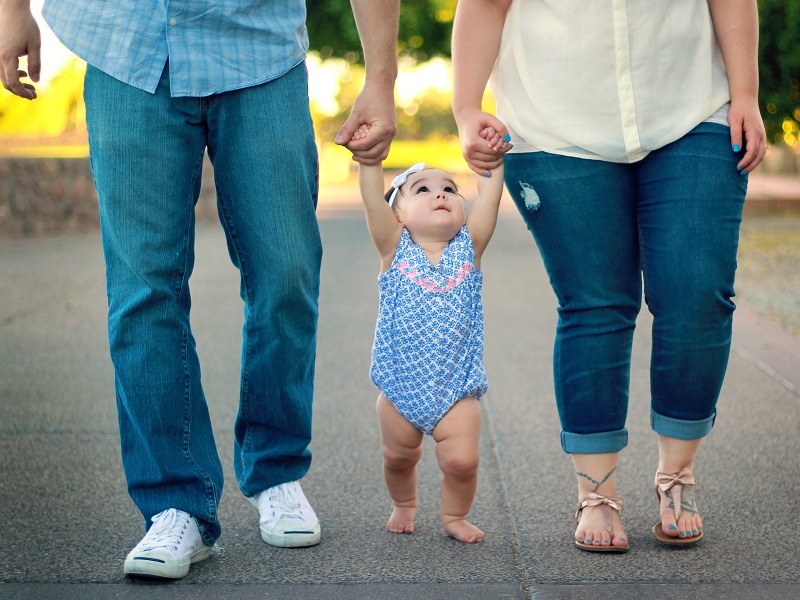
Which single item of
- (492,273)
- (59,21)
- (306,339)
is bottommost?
(492,273)

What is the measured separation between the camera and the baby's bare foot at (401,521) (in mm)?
2652

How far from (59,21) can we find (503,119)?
1.07 m

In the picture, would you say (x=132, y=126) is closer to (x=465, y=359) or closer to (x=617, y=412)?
(x=465, y=359)

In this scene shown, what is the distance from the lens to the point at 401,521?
266 cm

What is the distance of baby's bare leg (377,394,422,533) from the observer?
8.39 feet

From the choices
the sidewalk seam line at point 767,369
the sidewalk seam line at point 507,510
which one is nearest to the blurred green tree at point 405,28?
the sidewalk seam line at point 767,369

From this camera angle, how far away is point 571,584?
7.46 feet

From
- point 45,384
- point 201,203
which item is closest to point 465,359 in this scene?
point 45,384

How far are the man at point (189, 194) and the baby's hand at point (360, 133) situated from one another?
0.08 ft

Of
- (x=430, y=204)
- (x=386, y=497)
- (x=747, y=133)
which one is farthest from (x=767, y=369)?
(x=430, y=204)

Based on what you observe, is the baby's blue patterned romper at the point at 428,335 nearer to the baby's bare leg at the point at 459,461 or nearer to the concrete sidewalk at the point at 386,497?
the baby's bare leg at the point at 459,461

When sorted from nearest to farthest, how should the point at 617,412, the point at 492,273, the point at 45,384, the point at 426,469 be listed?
the point at 617,412, the point at 426,469, the point at 45,384, the point at 492,273

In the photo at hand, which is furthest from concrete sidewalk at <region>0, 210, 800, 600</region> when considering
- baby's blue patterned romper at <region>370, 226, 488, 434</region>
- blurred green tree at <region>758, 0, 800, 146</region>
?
blurred green tree at <region>758, 0, 800, 146</region>

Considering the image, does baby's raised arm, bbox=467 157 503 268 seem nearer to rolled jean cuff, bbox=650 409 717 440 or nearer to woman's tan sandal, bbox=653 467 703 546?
rolled jean cuff, bbox=650 409 717 440
